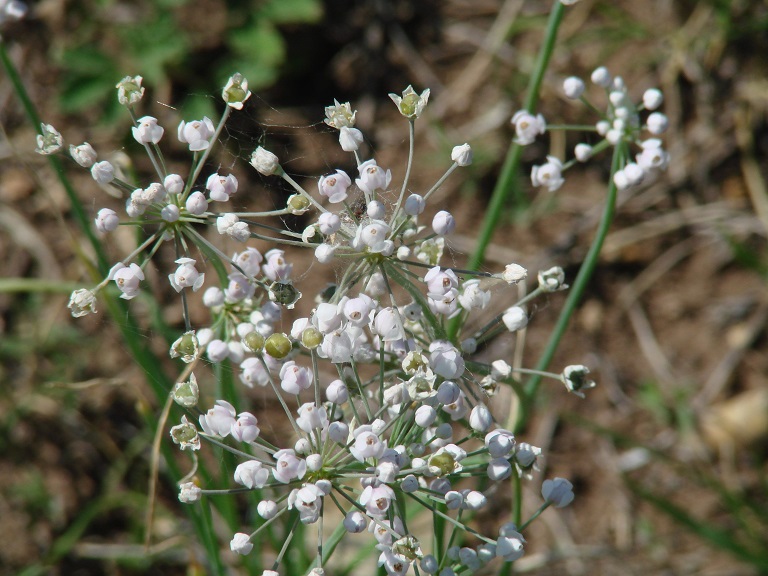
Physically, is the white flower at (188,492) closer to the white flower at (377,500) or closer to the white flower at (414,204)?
the white flower at (377,500)

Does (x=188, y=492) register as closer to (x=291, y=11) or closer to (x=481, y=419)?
(x=481, y=419)

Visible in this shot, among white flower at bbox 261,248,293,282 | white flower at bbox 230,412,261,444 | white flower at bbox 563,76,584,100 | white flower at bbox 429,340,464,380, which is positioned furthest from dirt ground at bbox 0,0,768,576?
white flower at bbox 429,340,464,380

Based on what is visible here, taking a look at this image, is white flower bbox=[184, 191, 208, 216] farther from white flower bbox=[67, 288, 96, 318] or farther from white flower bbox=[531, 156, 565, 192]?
white flower bbox=[531, 156, 565, 192]

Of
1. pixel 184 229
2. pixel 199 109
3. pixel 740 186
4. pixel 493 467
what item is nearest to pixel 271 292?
pixel 184 229

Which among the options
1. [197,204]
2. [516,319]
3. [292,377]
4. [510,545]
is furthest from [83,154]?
[510,545]

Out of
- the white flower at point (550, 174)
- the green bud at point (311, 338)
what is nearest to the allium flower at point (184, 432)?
the green bud at point (311, 338)

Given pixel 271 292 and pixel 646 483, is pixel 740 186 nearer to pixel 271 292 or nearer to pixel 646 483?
pixel 646 483
